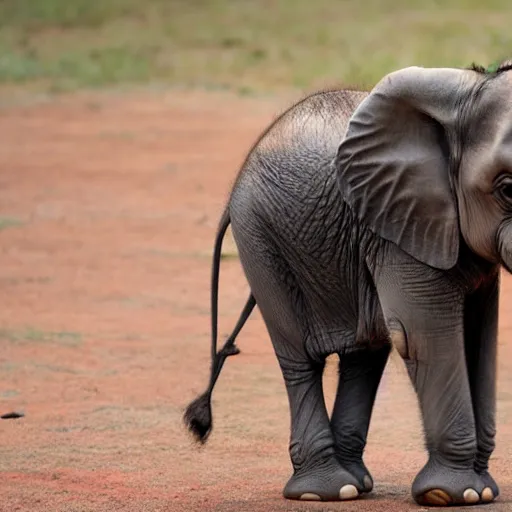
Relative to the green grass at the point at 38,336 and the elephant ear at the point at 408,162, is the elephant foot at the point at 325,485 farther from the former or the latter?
the green grass at the point at 38,336

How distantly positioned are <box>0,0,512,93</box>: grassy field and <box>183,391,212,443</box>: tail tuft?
40.2 feet

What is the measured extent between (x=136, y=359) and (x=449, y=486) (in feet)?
12.0

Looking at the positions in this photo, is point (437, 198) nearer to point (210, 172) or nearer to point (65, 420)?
point (65, 420)

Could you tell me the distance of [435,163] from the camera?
18.4 feet

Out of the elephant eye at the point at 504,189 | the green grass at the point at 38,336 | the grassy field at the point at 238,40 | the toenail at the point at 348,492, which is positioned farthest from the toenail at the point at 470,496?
the grassy field at the point at 238,40

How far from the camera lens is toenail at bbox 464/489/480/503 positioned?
572 cm

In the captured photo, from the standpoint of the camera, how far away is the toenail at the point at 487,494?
19.0 feet

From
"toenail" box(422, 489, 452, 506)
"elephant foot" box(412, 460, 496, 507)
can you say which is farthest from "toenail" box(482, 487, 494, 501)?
"toenail" box(422, 489, 452, 506)

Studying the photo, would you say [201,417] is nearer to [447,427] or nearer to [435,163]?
[447,427]

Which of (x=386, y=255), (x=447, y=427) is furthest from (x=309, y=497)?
(x=386, y=255)

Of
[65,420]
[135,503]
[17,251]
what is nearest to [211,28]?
[17,251]

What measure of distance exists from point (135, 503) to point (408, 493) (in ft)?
3.19

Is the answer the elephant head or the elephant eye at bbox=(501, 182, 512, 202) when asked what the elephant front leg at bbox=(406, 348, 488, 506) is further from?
the elephant eye at bbox=(501, 182, 512, 202)

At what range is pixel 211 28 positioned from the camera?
85.9ft
